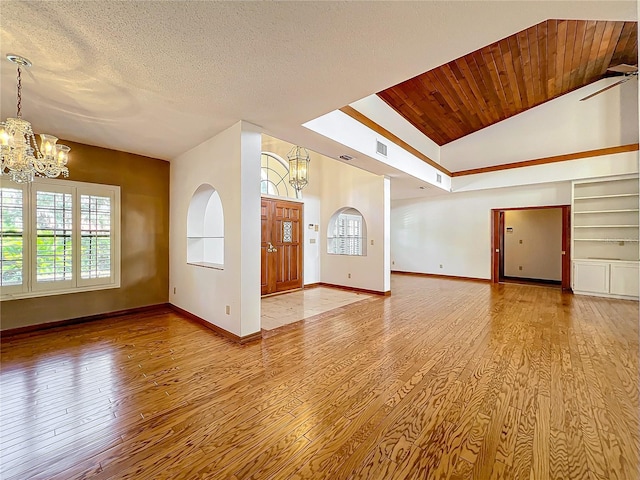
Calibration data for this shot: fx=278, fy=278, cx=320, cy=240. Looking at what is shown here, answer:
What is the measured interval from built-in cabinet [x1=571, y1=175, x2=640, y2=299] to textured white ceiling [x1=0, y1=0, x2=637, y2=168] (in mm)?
6032

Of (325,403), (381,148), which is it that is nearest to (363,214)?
(381,148)

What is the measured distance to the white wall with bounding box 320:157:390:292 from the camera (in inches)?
243

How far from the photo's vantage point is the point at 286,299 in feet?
18.8

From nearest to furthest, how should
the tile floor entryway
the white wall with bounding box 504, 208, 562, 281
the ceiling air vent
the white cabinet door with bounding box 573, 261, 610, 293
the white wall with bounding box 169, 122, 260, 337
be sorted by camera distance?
the white wall with bounding box 169, 122, 260, 337, the tile floor entryway, the ceiling air vent, the white cabinet door with bounding box 573, 261, 610, 293, the white wall with bounding box 504, 208, 562, 281

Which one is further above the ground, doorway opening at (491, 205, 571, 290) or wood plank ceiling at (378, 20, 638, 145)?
wood plank ceiling at (378, 20, 638, 145)

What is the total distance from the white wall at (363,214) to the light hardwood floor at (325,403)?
2461 millimetres

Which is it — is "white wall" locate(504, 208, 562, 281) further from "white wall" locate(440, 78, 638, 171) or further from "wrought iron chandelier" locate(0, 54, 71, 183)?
"wrought iron chandelier" locate(0, 54, 71, 183)

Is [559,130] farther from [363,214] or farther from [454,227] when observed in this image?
[363,214]

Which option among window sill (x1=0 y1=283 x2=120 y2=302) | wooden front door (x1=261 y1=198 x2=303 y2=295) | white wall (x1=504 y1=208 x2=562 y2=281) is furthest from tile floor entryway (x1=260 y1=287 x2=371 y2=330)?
white wall (x1=504 y1=208 x2=562 y2=281)

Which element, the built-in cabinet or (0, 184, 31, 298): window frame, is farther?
the built-in cabinet

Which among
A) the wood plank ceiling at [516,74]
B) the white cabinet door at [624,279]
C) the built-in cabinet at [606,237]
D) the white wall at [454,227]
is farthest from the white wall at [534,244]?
the wood plank ceiling at [516,74]

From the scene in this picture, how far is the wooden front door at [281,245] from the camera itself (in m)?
6.08

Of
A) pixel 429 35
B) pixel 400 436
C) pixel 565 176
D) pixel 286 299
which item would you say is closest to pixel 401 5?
pixel 429 35

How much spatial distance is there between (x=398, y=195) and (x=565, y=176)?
3.99 metres
